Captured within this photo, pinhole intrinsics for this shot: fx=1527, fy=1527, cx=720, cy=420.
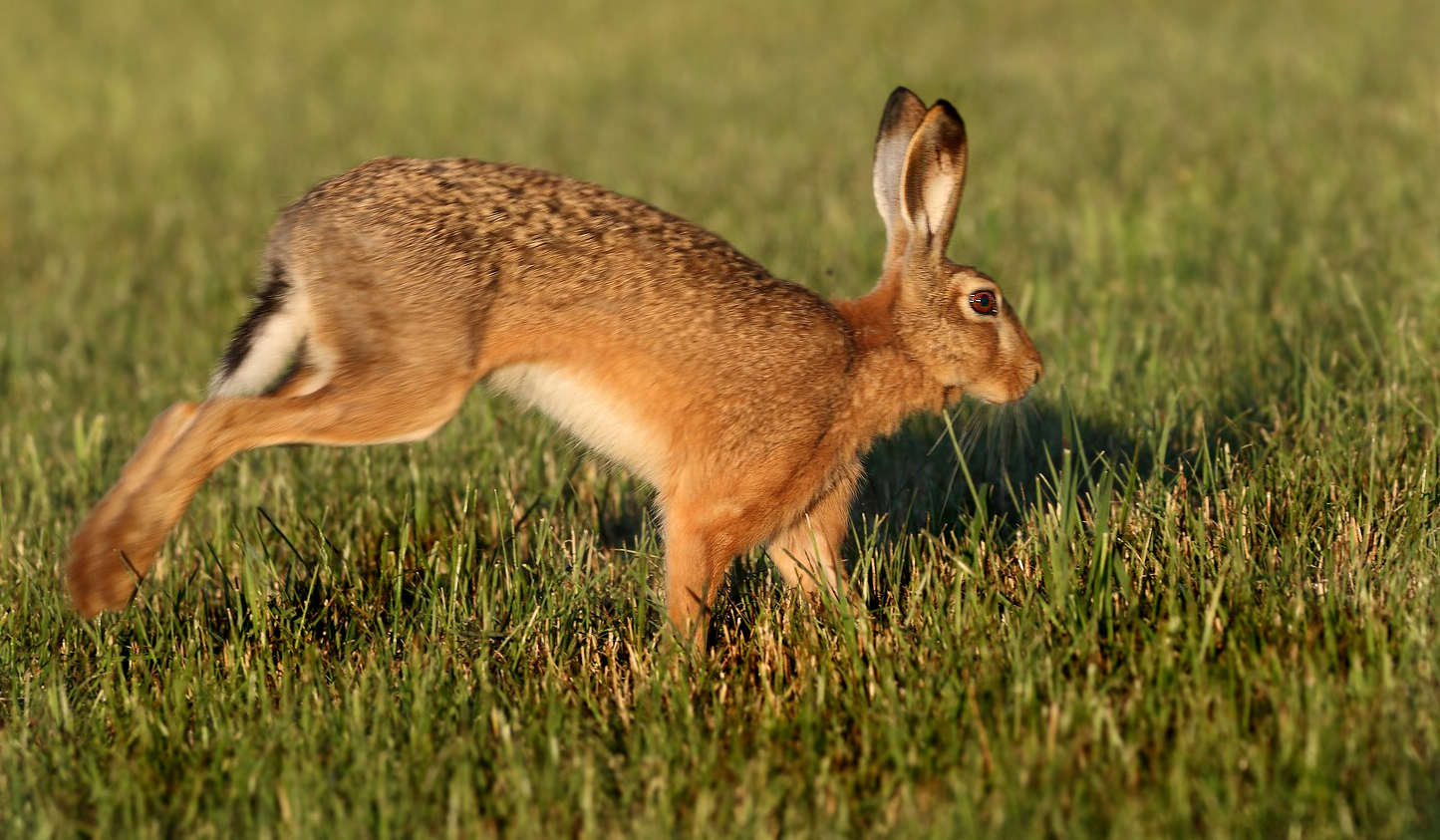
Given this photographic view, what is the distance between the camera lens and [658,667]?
3.43m

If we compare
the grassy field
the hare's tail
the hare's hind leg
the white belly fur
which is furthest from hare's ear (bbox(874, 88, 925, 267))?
the hare's tail

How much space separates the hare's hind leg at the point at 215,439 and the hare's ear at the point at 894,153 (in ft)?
4.61

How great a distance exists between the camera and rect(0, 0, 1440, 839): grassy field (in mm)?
2957

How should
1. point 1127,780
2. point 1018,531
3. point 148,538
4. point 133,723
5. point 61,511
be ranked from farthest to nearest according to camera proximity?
point 61,511 → point 1018,531 → point 148,538 → point 133,723 → point 1127,780

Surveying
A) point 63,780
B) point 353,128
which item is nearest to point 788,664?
point 63,780

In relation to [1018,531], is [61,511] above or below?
below

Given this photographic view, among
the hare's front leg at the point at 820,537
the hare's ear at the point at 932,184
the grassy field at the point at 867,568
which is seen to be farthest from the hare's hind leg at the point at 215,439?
the hare's ear at the point at 932,184

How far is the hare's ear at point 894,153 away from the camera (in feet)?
13.6

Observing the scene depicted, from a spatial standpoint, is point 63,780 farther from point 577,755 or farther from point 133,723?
point 577,755

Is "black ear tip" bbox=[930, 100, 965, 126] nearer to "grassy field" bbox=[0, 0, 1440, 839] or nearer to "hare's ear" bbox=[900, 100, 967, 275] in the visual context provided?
"hare's ear" bbox=[900, 100, 967, 275]

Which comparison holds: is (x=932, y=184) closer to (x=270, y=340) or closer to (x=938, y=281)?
(x=938, y=281)

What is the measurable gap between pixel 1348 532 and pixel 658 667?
1.80 meters

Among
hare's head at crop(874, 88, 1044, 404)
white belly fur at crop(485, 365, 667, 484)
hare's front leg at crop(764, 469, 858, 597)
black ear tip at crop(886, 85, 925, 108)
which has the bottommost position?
hare's front leg at crop(764, 469, 858, 597)

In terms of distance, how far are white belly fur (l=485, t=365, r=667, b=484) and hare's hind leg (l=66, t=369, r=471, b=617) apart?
0.85 ft
